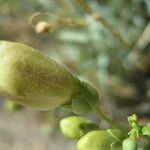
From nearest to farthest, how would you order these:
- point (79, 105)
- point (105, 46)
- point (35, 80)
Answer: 1. point (35, 80)
2. point (79, 105)
3. point (105, 46)

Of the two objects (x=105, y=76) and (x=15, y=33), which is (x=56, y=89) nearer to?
(x=105, y=76)

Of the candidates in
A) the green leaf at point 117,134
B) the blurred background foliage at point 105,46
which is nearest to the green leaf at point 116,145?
the green leaf at point 117,134

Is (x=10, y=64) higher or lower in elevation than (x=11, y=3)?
higher

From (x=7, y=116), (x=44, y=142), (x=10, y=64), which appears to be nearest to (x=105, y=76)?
(x=44, y=142)

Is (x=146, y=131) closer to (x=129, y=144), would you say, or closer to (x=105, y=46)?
(x=129, y=144)

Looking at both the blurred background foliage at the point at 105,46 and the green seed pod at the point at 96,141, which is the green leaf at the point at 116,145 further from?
the blurred background foliage at the point at 105,46

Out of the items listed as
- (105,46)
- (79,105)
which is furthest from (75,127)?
(105,46)
